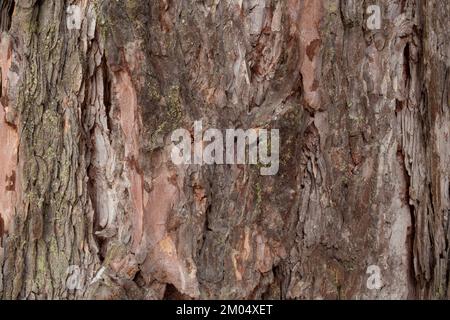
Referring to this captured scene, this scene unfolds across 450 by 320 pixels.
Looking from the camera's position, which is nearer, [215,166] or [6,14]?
[215,166]

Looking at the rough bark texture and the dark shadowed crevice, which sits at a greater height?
the dark shadowed crevice

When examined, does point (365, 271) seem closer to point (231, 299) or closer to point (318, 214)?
point (318, 214)

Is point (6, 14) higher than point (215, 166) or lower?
higher

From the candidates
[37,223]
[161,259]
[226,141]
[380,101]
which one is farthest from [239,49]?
[37,223]

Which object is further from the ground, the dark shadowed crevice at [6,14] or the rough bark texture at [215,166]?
the dark shadowed crevice at [6,14]

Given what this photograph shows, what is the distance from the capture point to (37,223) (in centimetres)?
210

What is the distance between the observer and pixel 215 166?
2.03m

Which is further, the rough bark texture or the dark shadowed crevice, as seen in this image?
the dark shadowed crevice

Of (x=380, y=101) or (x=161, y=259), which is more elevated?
(x=380, y=101)

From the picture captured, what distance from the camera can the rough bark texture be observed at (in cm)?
203

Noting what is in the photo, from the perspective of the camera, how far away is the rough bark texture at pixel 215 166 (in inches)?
79.7

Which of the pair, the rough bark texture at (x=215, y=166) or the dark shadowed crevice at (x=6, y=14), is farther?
the dark shadowed crevice at (x=6, y=14)

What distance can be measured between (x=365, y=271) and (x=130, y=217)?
708 millimetres
